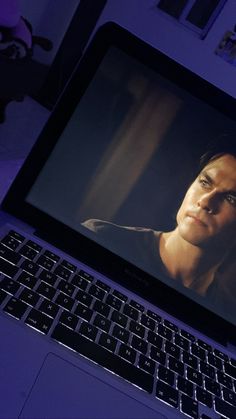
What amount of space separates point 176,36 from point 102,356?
11.7 ft

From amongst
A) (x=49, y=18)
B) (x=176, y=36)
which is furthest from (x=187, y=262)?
(x=176, y=36)

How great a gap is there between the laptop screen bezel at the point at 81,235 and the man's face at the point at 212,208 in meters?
0.11

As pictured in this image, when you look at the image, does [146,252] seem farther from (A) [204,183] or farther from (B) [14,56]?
(B) [14,56]

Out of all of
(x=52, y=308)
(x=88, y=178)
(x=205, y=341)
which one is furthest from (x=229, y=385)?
(x=88, y=178)

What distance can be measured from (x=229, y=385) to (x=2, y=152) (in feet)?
3.03

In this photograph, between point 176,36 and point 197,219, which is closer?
point 197,219

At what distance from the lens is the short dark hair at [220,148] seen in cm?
76

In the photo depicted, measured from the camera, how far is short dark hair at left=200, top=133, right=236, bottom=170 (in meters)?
0.76

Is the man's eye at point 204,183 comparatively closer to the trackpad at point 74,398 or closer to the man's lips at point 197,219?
the man's lips at point 197,219

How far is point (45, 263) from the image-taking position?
75cm

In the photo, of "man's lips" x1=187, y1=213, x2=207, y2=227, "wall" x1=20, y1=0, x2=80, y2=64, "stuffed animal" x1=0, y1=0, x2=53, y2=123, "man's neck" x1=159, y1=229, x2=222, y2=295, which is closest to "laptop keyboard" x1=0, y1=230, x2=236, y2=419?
"man's neck" x1=159, y1=229, x2=222, y2=295

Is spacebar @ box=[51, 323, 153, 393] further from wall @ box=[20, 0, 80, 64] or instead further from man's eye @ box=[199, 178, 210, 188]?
wall @ box=[20, 0, 80, 64]

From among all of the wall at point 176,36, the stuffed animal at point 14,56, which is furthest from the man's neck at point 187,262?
the wall at point 176,36

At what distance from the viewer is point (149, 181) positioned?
2.55 feet
